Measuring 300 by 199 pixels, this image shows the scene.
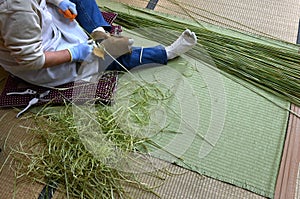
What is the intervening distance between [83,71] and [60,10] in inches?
10.4

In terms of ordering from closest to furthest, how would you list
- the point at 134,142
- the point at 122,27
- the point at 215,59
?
1. the point at 134,142
2. the point at 215,59
3. the point at 122,27

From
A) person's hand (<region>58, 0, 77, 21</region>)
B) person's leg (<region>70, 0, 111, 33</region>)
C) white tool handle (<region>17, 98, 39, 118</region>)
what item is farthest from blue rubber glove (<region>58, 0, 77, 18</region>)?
white tool handle (<region>17, 98, 39, 118</region>)

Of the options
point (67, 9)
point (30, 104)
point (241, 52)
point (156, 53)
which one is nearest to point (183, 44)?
point (156, 53)

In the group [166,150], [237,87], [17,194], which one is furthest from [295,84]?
[17,194]

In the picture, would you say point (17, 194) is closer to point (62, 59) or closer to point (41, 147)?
point (41, 147)

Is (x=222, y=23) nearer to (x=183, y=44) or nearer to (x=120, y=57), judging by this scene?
(x=183, y=44)

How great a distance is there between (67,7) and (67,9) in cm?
1

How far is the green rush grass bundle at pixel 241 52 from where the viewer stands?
170 cm

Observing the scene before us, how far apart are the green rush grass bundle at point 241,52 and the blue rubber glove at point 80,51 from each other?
1.20ft

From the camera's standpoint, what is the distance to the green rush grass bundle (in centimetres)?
170

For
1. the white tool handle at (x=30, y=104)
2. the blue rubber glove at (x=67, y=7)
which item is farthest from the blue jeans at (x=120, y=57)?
the white tool handle at (x=30, y=104)

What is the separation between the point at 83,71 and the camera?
168cm

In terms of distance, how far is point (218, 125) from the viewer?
1.59 m

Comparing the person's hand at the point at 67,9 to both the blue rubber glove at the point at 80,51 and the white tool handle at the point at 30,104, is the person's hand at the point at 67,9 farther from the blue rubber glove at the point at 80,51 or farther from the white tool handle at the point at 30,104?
the white tool handle at the point at 30,104
